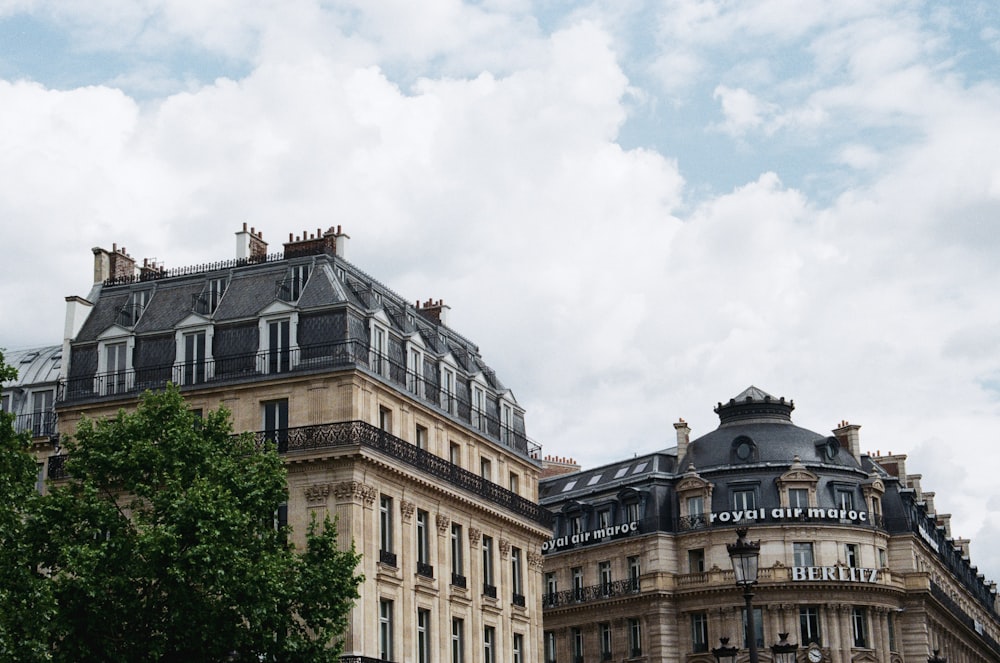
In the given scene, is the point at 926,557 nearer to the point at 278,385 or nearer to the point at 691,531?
the point at 691,531

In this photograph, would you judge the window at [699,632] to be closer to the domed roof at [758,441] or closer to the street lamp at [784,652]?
the domed roof at [758,441]

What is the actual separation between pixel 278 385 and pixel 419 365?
18.8 feet

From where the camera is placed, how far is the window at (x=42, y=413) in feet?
170

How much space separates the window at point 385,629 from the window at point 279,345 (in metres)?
7.91

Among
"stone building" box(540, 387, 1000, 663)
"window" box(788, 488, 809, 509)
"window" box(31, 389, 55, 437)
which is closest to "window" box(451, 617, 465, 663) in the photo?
"window" box(31, 389, 55, 437)

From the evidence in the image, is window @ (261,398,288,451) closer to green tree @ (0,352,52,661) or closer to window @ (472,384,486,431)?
green tree @ (0,352,52,661)

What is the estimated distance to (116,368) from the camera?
50.7 meters

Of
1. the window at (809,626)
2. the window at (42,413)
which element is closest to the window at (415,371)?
the window at (42,413)

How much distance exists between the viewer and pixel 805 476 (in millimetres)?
74062

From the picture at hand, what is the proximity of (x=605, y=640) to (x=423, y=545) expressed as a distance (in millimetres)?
30066

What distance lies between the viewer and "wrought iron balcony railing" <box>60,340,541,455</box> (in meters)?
47.8

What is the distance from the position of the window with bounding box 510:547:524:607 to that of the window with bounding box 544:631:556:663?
23.9 meters

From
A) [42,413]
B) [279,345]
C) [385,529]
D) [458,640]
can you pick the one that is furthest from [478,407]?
[42,413]

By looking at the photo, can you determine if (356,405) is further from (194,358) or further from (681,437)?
(681,437)
